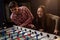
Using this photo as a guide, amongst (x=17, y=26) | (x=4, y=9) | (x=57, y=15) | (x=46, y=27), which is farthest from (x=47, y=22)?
(x=4, y=9)

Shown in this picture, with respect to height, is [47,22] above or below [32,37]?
above

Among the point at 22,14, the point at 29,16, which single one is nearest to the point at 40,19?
the point at 29,16

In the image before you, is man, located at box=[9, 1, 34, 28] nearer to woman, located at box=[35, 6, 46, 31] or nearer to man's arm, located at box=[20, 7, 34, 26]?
man's arm, located at box=[20, 7, 34, 26]

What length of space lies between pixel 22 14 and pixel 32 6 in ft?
0.75

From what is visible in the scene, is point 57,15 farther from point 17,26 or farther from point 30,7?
point 17,26

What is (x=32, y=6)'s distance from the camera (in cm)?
190

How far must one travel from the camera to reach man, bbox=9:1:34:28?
1990 mm

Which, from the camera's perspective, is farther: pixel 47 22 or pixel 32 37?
pixel 47 22

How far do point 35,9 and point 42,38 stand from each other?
1.83ft

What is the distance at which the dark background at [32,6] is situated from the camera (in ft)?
5.51

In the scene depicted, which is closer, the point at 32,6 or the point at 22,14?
the point at 32,6

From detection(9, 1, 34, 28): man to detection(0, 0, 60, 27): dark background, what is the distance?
8cm

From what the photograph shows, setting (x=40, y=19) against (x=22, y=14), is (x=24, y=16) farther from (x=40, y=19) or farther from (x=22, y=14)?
(x=40, y=19)

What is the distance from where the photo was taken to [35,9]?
73.8 inches
